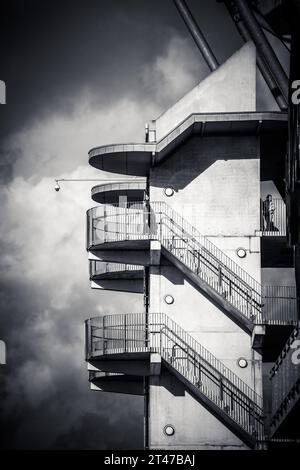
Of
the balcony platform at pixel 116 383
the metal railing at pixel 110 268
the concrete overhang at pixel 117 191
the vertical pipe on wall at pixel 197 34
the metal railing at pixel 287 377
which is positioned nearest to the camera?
the metal railing at pixel 287 377

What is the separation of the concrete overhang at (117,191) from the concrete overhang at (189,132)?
8.74 meters

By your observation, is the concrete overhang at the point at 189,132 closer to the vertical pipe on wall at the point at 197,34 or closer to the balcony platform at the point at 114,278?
the balcony platform at the point at 114,278

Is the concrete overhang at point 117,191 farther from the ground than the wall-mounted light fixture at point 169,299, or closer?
farther from the ground

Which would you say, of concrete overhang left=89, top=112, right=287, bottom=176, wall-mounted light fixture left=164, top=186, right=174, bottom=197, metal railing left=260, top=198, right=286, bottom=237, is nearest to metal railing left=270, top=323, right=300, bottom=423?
metal railing left=260, top=198, right=286, bottom=237

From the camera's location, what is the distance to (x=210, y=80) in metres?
51.1

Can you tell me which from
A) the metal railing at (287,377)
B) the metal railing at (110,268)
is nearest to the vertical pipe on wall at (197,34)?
the metal railing at (110,268)

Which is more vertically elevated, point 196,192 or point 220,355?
point 196,192

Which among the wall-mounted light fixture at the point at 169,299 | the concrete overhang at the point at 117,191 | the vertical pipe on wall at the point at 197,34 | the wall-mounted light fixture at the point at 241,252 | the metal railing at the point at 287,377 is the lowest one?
the metal railing at the point at 287,377

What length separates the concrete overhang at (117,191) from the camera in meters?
60.7

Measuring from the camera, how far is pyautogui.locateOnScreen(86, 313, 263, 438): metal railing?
48156 millimetres
